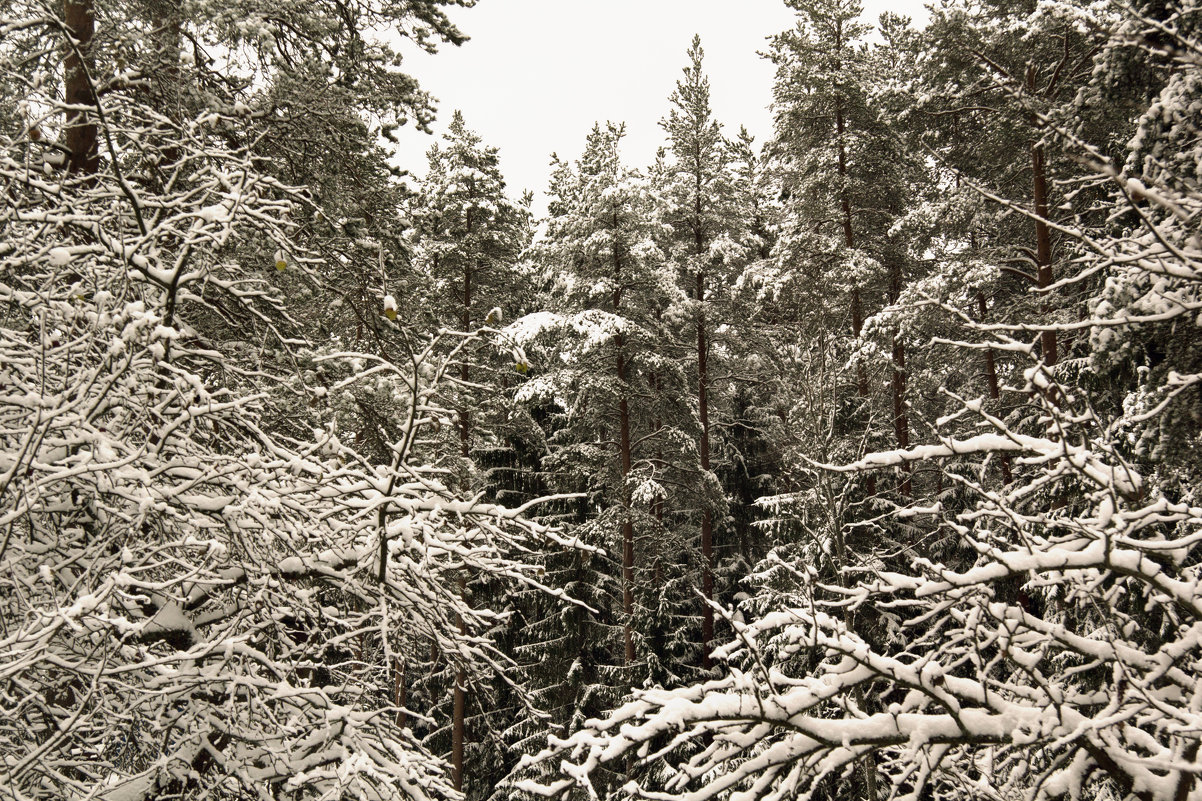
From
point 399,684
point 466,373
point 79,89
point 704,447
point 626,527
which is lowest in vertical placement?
point 399,684

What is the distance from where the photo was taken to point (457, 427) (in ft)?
25.2

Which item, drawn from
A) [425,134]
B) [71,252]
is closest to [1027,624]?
[71,252]

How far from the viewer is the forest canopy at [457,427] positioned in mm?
2672

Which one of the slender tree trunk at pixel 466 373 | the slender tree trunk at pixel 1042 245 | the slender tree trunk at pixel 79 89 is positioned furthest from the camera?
the slender tree trunk at pixel 466 373

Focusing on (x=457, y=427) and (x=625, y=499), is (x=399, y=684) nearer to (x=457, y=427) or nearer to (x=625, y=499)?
(x=457, y=427)

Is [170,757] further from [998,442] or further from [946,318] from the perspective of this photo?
[946,318]

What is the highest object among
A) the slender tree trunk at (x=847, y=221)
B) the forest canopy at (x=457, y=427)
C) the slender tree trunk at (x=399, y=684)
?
the slender tree trunk at (x=847, y=221)

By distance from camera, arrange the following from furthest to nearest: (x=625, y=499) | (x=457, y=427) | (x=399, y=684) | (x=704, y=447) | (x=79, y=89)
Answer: (x=704, y=447), (x=625, y=499), (x=457, y=427), (x=399, y=684), (x=79, y=89)

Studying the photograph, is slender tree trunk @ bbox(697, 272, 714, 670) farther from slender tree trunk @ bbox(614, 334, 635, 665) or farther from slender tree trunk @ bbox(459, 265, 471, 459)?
slender tree trunk @ bbox(459, 265, 471, 459)

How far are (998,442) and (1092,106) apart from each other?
4.35 m

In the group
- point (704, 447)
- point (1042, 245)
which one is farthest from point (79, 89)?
point (704, 447)

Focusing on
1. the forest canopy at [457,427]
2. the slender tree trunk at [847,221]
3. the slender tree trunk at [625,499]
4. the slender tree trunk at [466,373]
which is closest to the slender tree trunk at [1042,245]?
the forest canopy at [457,427]

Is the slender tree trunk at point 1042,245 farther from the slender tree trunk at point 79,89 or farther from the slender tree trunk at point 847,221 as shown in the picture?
the slender tree trunk at point 79,89

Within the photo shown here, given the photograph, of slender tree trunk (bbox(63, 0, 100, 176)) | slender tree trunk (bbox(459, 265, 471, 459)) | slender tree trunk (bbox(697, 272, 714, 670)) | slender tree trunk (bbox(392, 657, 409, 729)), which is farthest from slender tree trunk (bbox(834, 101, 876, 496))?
slender tree trunk (bbox(63, 0, 100, 176))
